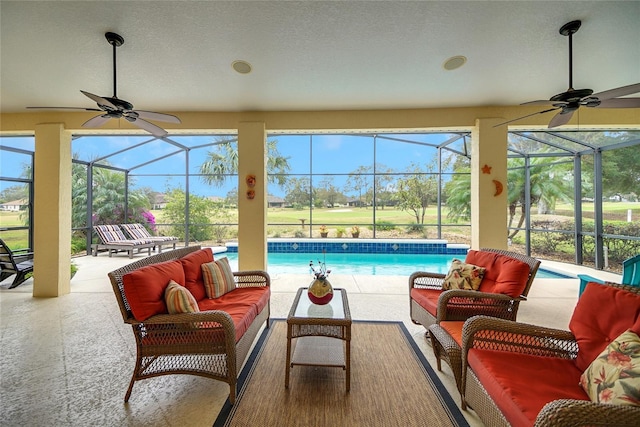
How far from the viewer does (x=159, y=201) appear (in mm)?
9664

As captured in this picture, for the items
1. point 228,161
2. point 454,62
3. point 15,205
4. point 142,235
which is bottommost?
point 142,235

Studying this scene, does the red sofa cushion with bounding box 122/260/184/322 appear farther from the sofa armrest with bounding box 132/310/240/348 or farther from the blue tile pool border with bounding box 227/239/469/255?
the blue tile pool border with bounding box 227/239/469/255

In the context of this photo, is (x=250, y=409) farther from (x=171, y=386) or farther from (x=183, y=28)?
(x=183, y=28)

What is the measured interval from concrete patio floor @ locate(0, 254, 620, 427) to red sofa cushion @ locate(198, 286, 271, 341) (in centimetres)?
48

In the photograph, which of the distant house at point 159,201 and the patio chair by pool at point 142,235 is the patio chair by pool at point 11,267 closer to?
the patio chair by pool at point 142,235

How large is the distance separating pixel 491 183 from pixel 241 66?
3762mm

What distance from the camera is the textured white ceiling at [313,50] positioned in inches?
86.3

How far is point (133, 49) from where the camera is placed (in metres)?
2.64

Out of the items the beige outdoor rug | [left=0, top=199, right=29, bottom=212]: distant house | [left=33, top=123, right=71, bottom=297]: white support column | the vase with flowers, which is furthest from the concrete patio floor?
[left=0, top=199, right=29, bottom=212]: distant house

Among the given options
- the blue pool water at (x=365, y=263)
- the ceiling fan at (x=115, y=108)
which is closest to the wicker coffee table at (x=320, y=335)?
the ceiling fan at (x=115, y=108)

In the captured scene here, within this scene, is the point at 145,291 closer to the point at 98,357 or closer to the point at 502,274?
the point at 98,357

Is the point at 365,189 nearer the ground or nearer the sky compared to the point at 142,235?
nearer the sky

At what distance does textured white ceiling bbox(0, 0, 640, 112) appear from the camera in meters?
2.19

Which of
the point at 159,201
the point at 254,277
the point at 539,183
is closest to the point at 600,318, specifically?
the point at 254,277
